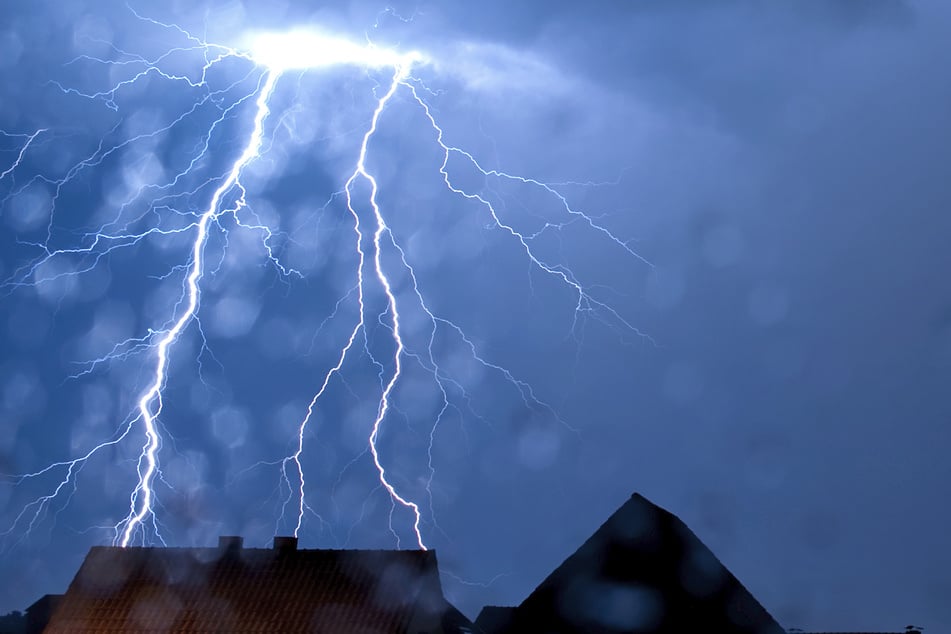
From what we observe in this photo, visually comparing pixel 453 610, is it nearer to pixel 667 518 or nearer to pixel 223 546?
pixel 223 546

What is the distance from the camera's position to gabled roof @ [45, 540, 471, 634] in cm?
1647

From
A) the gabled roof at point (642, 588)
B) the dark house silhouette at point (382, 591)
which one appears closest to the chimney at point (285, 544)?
the dark house silhouette at point (382, 591)

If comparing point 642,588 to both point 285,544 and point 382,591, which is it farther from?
point 285,544

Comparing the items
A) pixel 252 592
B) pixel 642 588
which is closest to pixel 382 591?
pixel 252 592

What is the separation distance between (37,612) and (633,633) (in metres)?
19.9

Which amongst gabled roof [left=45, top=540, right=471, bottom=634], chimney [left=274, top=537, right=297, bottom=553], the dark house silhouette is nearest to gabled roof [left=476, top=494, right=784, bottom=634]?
the dark house silhouette

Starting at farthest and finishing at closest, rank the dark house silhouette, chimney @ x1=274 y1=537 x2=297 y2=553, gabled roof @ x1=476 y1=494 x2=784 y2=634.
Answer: chimney @ x1=274 y1=537 x2=297 y2=553
the dark house silhouette
gabled roof @ x1=476 y1=494 x2=784 y2=634

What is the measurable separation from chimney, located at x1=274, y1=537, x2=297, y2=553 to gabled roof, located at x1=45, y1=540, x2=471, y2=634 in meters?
0.03

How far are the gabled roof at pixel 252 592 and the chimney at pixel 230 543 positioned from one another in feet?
0.07

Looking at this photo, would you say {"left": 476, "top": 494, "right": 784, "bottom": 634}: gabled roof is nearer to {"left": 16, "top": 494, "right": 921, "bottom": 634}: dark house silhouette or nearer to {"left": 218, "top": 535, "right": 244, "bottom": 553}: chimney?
{"left": 16, "top": 494, "right": 921, "bottom": 634}: dark house silhouette

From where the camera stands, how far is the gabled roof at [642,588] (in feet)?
50.5

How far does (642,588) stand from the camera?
51.2 ft

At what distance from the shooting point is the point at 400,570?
17.5 m

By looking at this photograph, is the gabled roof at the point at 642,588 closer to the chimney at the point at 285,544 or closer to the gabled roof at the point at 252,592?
the gabled roof at the point at 252,592
